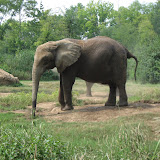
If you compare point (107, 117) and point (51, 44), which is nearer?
point (107, 117)

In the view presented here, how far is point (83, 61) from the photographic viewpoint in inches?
329

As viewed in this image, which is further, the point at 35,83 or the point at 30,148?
the point at 35,83

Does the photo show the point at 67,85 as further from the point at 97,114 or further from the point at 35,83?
the point at 97,114

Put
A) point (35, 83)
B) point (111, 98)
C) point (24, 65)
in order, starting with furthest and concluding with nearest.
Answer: point (24, 65)
point (111, 98)
point (35, 83)

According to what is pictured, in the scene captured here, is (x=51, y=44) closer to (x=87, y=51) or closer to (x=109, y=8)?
(x=87, y=51)

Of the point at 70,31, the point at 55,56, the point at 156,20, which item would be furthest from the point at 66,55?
the point at 156,20

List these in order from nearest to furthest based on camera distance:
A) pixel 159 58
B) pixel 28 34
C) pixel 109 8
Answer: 1. pixel 159 58
2. pixel 28 34
3. pixel 109 8

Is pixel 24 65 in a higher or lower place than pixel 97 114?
higher

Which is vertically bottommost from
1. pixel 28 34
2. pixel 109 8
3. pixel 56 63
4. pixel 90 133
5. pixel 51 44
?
pixel 90 133

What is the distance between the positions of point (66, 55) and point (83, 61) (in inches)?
23.8

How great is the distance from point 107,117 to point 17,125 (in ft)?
7.45

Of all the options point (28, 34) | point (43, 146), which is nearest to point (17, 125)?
point (43, 146)

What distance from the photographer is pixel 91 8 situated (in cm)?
6028

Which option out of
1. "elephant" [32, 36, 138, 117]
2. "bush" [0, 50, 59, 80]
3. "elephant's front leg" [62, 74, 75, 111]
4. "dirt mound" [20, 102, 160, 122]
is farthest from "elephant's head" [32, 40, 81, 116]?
"bush" [0, 50, 59, 80]
